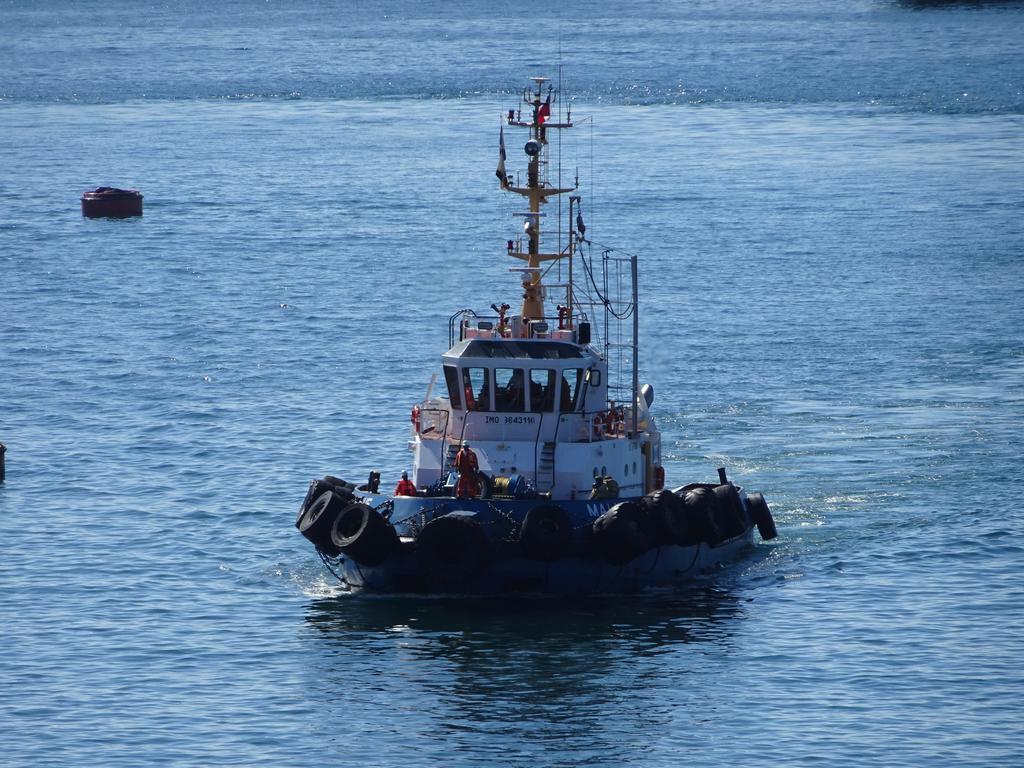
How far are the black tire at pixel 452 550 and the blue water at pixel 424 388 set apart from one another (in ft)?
3.82

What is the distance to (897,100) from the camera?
417 ft

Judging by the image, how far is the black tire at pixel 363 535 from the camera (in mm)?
36562

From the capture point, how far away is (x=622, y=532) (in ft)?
119

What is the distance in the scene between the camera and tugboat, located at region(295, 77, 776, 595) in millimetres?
36531

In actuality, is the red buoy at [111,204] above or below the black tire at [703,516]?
above

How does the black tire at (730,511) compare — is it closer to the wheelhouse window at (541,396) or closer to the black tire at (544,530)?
the wheelhouse window at (541,396)

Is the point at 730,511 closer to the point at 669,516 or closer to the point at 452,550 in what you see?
the point at 669,516

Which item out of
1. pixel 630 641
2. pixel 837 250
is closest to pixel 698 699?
pixel 630 641

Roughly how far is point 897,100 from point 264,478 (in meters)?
86.9

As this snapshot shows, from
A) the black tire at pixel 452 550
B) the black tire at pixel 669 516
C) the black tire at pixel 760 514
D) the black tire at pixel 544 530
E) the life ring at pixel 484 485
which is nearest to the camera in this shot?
the black tire at pixel 452 550

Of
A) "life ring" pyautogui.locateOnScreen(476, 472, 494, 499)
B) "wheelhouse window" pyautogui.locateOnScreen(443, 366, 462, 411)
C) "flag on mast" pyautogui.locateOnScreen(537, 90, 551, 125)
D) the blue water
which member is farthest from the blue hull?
"flag on mast" pyautogui.locateOnScreen(537, 90, 551, 125)

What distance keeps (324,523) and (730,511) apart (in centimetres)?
868

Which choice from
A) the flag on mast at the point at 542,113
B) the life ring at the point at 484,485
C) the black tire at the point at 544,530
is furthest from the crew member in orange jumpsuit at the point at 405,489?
the flag on mast at the point at 542,113

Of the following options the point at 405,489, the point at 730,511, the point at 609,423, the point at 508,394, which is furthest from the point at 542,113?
the point at 730,511
